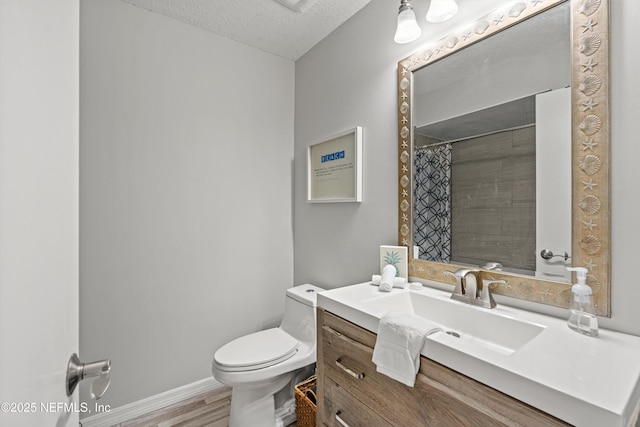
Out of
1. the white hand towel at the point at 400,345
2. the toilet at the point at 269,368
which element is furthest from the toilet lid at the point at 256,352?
the white hand towel at the point at 400,345

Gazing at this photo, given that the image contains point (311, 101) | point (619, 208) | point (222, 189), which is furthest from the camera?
point (311, 101)

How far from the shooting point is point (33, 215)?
35cm

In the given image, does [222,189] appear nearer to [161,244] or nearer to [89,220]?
[161,244]

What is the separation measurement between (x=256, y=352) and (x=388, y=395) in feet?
2.91

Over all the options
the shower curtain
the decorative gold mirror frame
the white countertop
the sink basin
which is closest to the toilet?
the sink basin

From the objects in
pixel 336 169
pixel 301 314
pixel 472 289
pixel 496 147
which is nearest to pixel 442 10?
pixel 496 147

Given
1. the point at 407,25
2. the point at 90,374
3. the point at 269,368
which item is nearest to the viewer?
the point at 90,374

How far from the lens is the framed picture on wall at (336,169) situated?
172cm

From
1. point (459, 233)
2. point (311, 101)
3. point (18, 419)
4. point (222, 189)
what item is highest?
point (311, 101)

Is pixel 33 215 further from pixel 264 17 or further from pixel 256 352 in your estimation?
pixel 264 17

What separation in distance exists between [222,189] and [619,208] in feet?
→ 6.49

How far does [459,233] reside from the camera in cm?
126

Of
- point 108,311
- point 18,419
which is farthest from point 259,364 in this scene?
point 18,419

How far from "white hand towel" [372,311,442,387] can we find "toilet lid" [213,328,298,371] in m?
0.79
